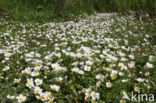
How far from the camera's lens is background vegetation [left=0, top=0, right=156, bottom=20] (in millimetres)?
7469

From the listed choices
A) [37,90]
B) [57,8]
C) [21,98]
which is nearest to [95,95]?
[37,90]

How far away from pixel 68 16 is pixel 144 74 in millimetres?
6105

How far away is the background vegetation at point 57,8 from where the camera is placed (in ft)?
24.5

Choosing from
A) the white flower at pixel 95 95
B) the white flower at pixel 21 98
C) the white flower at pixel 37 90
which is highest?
the white flower at pixel 37 90

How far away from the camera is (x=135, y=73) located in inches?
104

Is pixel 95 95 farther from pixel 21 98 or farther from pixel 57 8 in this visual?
pixel 57 8

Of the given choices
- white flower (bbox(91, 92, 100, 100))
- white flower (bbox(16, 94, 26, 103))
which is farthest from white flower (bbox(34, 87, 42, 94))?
white flower (bbox(91, 92, 100, 100))

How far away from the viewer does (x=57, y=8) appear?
8.66m

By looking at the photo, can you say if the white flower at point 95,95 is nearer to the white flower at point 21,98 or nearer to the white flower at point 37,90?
the white flower at point 37,90

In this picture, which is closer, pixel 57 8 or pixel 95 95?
pixel 95 95

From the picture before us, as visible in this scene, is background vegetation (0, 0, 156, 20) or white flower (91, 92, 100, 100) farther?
background vegetation (0, 0, 156, 20)

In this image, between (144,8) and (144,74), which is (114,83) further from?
(144,8)

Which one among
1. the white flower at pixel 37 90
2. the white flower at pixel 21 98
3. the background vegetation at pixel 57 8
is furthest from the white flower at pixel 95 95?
the background vegetation at pixel 57 8

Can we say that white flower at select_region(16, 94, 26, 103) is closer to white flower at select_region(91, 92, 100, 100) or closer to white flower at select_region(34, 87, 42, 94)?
white flower at select_region(34, 87, 42, 94)
